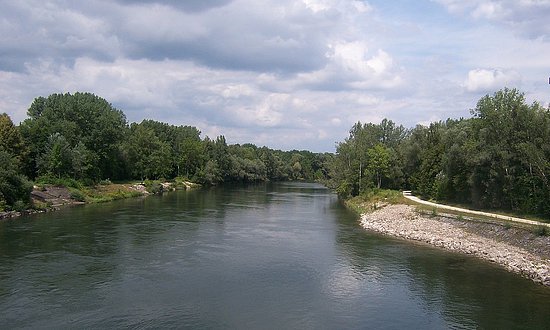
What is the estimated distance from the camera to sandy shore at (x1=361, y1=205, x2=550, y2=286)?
97.0ft

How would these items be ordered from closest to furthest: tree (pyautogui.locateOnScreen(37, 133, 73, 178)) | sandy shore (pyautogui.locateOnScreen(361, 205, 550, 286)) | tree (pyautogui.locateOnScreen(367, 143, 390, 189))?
Answer: sandy shore (pyautogui.locateOnScreen(361, 205, 550, 286))
tree (pyautogui.locateOnScreen(37, 133, 73, 178))
tree (pyautogui.locateOnScreen(367, 143, 390, 189))

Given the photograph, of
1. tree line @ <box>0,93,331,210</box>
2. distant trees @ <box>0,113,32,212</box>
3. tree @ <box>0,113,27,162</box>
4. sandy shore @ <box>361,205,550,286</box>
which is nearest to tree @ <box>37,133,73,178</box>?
tree line @ <box>0,93,331,210</box>

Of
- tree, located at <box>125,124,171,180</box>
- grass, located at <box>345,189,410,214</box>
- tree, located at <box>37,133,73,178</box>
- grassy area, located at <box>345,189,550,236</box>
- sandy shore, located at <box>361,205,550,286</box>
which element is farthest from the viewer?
tree, located at <box>125,124,171,180</box>

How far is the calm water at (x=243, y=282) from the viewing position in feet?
68.4

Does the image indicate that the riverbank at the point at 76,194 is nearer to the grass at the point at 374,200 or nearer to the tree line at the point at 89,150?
the tree line at the point at 89,150

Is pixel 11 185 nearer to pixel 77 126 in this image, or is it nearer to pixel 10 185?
pixel 10 185

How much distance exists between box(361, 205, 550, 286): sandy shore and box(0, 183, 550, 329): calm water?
63.9 inches

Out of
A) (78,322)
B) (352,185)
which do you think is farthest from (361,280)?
(352,185)

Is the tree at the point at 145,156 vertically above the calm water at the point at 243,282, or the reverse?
the tree at the point at 145,156

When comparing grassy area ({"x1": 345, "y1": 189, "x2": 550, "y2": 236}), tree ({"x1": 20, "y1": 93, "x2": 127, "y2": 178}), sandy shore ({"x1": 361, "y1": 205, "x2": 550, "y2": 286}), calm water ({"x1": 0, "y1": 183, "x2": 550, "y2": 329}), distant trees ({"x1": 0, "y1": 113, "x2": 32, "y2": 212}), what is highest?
tree ({"x1": 20, "y1": 93, "x2": 127, "y2": 178})

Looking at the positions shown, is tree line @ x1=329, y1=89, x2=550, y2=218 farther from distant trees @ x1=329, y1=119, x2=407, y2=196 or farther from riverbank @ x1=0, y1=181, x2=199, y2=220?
riverbank @ x1=0, y1=181, x2=199, y2=220

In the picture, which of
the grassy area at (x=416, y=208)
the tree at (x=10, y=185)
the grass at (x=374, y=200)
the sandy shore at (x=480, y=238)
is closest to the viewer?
the sandy shore at (x=480, y=238)

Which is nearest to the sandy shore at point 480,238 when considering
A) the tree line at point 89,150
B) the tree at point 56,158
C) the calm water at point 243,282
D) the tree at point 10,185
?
the calm water at point 243,282

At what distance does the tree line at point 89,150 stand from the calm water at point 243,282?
20306mm
